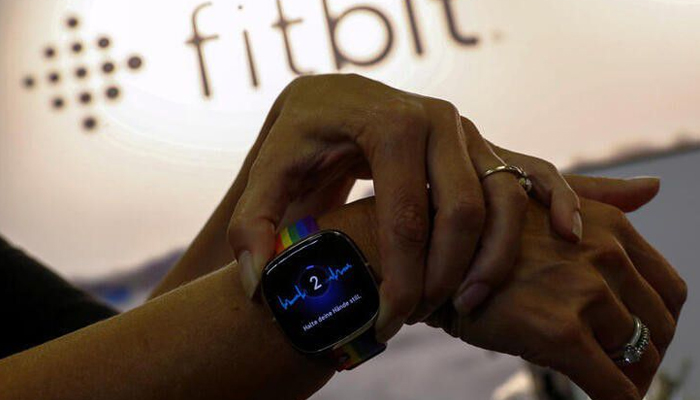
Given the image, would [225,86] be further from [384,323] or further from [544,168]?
[384,323]

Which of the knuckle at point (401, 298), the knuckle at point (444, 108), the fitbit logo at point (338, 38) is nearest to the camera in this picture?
the knuckle at point (401, 298)

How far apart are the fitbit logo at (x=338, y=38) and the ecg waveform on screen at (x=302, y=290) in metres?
1.75

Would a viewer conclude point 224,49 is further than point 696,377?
Yes

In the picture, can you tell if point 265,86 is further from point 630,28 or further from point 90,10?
point 630,28

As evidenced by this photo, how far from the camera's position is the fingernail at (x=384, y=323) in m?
0.87

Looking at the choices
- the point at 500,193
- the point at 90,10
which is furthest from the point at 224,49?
the point at 500,193

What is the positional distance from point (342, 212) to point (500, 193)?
0.64ft

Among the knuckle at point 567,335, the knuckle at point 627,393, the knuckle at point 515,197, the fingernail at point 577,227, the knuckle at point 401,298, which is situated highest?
the knuckle at point 515,197

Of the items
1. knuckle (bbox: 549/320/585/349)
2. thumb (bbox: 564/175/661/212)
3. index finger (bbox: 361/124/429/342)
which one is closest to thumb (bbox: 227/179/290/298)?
index finger (bbox: 361/124/429/342)

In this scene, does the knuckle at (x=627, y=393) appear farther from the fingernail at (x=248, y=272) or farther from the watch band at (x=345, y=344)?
the fingernail at (x=248, y=272)

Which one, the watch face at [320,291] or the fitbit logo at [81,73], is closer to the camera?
the watch face at [320,291]

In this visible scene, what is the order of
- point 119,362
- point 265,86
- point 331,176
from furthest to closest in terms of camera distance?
point 265,86, point 331,176, point 119,362

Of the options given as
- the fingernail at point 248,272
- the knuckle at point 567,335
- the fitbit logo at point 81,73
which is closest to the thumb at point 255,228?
the fingernail at point 248,272

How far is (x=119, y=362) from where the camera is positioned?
0.92 metres
